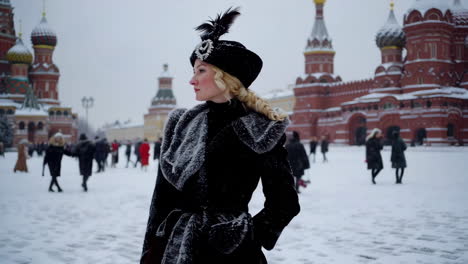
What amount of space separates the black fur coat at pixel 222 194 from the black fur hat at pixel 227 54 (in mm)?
156

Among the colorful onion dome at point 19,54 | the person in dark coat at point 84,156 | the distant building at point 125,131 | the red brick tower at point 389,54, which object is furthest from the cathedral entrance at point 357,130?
the distant building at point 125,131

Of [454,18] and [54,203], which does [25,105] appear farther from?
[454,18]

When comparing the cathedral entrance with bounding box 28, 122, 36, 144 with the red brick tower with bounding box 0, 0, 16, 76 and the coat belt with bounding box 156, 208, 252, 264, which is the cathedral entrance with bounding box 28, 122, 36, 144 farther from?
the coat belt with bounding box 156, 208, 252, 264

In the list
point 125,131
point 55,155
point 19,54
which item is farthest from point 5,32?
point 125,131

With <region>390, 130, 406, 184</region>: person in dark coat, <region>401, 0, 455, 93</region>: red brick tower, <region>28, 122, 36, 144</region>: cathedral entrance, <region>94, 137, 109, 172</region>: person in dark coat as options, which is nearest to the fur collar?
<region>390, 130, 406, 184</region>: person in dark coat

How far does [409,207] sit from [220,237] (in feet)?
21.6

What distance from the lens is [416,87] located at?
39.0 metres

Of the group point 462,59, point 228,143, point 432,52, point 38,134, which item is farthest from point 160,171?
point 38,134

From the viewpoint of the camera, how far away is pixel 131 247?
4.84 m

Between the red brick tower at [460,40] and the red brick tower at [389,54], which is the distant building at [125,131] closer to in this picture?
the red brick tower at [389,54]

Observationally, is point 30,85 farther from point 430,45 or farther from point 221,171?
point 221,171

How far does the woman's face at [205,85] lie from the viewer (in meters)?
1.91

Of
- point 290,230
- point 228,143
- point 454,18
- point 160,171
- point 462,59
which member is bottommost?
point 290,230

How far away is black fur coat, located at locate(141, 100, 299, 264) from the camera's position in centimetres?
172
